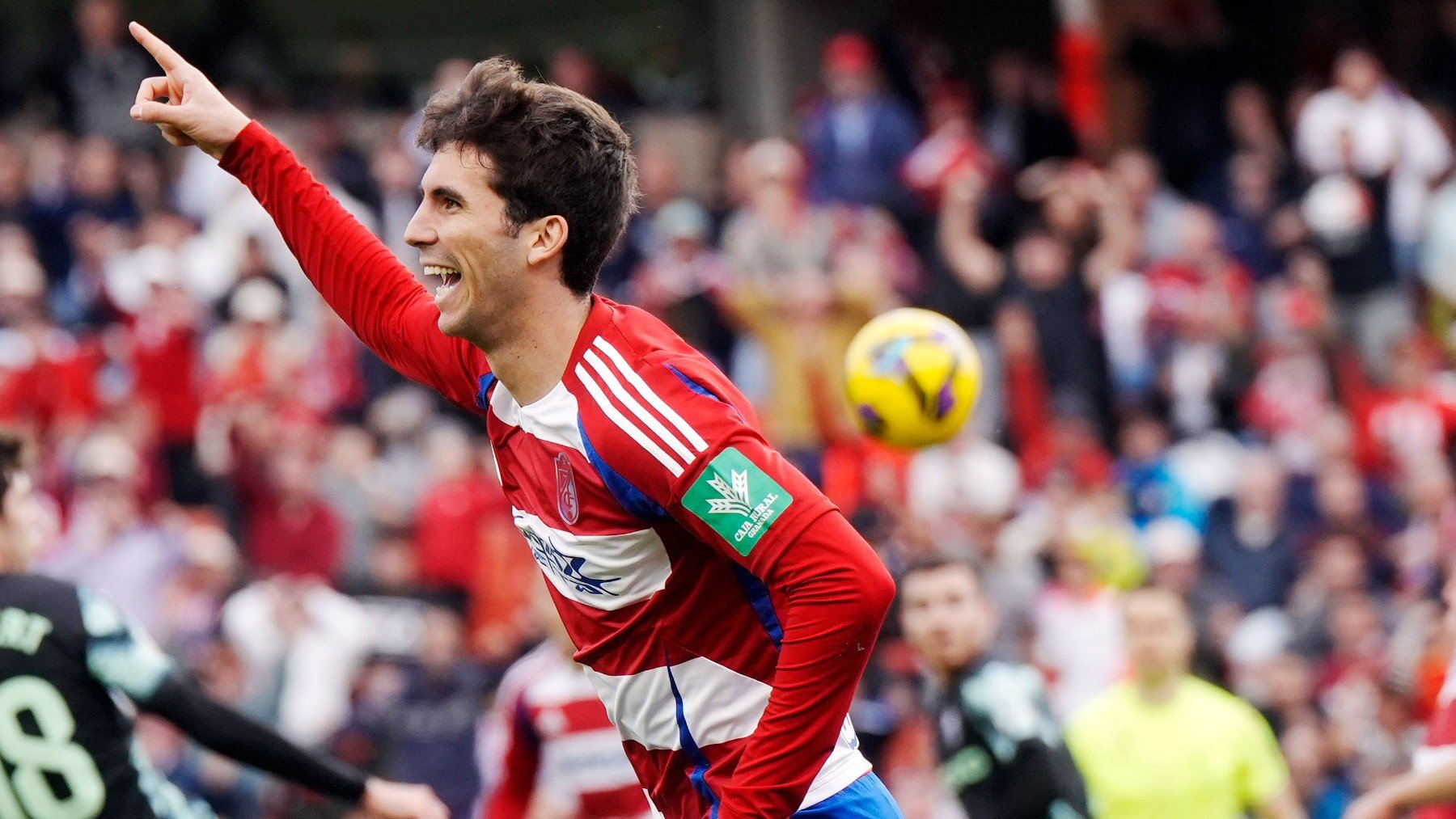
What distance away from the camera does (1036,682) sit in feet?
20.8

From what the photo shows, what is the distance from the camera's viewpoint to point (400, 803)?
486 cm

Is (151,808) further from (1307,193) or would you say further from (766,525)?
(1307,193)

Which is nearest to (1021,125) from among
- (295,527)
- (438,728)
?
(295,527)

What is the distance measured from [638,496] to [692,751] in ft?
1.87

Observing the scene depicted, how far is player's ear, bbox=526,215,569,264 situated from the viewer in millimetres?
3951

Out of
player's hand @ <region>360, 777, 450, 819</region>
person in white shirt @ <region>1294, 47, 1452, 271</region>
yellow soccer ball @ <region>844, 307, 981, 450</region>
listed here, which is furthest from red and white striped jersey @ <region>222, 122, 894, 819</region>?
person in white shirt @ <region>1294, 47, 1452, 271</region>

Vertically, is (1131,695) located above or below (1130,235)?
below

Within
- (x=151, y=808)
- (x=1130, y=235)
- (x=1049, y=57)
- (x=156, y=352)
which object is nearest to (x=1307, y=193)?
(x=1130, y=235)

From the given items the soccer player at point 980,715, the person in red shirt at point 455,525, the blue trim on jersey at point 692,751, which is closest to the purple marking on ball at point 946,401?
the soccer player at point 980,715

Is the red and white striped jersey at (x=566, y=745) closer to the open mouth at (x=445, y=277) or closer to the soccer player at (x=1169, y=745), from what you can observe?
the soccer player at (x=1169, y=745)

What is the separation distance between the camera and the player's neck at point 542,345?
399 centimetres

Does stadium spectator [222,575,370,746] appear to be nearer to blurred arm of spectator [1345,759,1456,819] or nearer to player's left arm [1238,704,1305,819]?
player's left arm [1238,704,1305,819]

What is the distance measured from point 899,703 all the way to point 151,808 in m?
5.47

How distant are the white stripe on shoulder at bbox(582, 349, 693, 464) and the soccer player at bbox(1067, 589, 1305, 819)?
439cm
